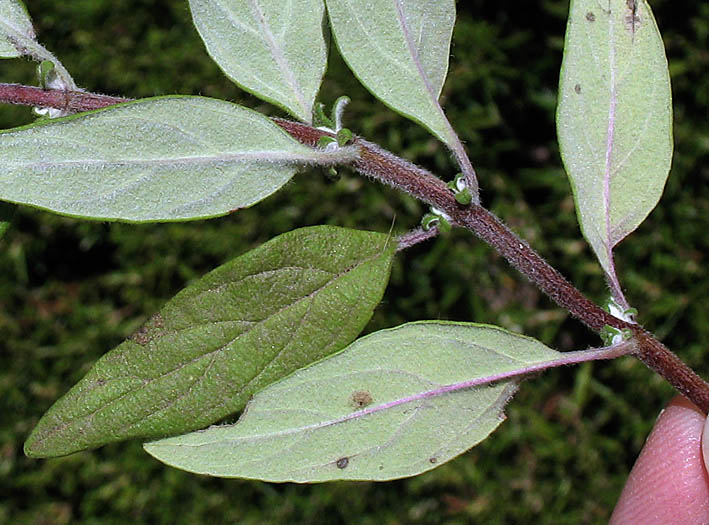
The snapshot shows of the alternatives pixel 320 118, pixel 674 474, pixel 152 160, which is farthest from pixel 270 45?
pixel 674 474

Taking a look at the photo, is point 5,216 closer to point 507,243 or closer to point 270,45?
point 270,45

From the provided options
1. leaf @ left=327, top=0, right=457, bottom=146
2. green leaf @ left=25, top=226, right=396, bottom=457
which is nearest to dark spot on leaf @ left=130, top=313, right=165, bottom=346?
green leaf @ left=25, top=226, right=396, bottom=457

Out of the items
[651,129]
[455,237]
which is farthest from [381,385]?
[455,237]

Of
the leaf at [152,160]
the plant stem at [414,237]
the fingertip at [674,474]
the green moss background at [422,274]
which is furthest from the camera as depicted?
the green moss background at [422,274]

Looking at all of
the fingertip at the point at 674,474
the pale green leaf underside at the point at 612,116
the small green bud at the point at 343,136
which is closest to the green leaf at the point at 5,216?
the small green bud at the point at 343,136

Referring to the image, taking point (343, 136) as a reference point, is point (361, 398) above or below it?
below

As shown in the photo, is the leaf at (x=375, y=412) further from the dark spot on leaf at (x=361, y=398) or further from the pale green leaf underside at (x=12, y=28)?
the pale green leaf underside at (x=12, y=28)

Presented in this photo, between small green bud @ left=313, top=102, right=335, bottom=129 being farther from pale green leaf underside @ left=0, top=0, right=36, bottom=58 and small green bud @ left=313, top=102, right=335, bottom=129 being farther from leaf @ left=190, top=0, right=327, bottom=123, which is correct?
pale green leaf underside @ left=0, top=0, right=36, bottom=58

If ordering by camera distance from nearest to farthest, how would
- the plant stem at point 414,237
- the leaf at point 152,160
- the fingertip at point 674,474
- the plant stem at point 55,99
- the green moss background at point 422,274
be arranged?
the leaf at point 152,160, the plant stem at point 55,99, the plant stem at point 414,237, the fingertip at point 674,474, the green moss background at point 422,274

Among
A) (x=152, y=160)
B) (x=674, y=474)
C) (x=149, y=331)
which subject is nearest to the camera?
(x=152, y=160)
